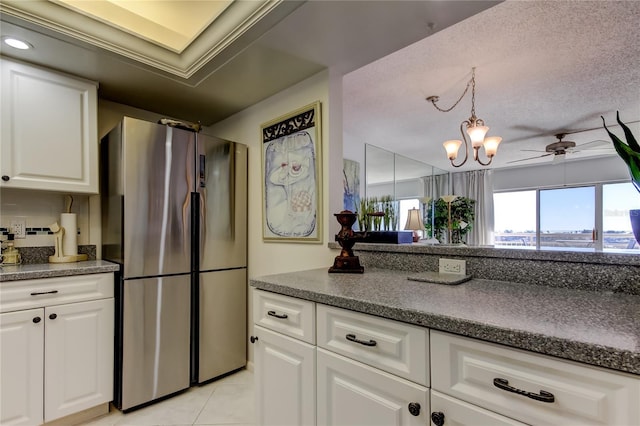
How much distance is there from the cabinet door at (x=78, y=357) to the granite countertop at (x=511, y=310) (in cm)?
123

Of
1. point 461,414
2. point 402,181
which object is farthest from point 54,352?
point 402,181

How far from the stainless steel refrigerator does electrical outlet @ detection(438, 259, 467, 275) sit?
1.60 metres

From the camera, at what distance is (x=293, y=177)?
2.17 metres

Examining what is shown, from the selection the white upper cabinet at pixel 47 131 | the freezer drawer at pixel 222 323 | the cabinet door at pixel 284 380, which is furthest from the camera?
the freezer drawer at pixel 222 323

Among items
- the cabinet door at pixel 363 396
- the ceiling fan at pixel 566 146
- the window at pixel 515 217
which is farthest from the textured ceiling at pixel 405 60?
the window at pixel 515 217

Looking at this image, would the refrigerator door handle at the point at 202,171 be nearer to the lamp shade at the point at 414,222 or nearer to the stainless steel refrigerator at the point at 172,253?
the stainless steel refrigerator at the point at 172,253

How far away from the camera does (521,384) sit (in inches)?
27.6

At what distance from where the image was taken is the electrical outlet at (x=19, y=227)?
203 centimetres

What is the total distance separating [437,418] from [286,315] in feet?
2.10

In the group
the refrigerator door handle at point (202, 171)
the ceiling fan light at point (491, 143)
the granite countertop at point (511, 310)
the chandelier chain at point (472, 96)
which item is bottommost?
the granite countertop at point (511, 310)

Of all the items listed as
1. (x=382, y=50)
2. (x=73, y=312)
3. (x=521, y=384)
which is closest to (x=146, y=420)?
(x=73, y=312)

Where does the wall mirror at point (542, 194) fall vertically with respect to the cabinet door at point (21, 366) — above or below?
above

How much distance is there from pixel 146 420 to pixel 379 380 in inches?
65.5

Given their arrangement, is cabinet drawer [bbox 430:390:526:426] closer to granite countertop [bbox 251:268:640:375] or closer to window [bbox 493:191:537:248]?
granite countertop [bbox 251:268:640:375]
